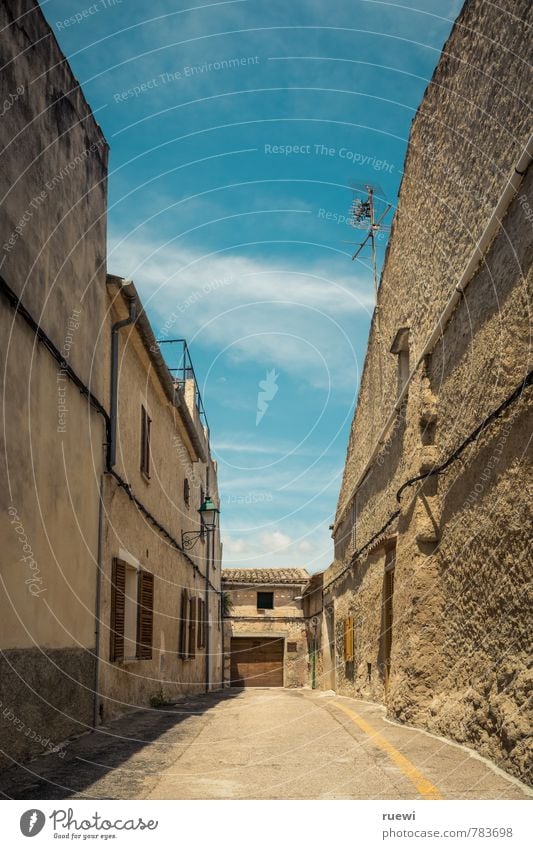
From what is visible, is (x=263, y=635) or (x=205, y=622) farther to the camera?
(x=263, y=635)

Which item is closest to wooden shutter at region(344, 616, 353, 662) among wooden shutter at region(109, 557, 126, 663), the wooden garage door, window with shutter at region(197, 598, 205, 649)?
window with shutter at region(197, 598, 205, 649)

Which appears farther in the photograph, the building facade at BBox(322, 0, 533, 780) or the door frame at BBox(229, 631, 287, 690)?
the door frame at BBox(229, 631, 287, 690)

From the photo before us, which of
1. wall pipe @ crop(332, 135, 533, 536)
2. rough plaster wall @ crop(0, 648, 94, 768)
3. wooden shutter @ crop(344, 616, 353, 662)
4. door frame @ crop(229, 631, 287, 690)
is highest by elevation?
wall pipe @ crop(332, 135, 533, 536)

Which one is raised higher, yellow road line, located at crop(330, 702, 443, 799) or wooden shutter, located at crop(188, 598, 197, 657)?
wooden shutter, located at crop(188, 598, 197, 657)

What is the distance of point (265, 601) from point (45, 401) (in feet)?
103

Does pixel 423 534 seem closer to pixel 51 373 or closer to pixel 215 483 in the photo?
pixel 51 373

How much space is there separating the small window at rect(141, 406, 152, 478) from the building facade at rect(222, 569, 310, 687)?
23.5 m

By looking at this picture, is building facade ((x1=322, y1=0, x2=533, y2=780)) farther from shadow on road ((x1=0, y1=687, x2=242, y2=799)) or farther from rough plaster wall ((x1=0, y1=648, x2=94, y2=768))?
rough plaster wall ((x1=0, y1=648, x2=94, y2=768))

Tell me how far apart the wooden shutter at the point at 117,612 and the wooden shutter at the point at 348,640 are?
7.25m

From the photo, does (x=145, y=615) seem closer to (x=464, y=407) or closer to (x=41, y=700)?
(x=41, y=700)

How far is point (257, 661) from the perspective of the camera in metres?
36.5

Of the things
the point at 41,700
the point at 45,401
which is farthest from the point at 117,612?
the point at 45,401

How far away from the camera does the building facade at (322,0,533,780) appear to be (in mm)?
6395

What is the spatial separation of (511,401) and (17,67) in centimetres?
486
